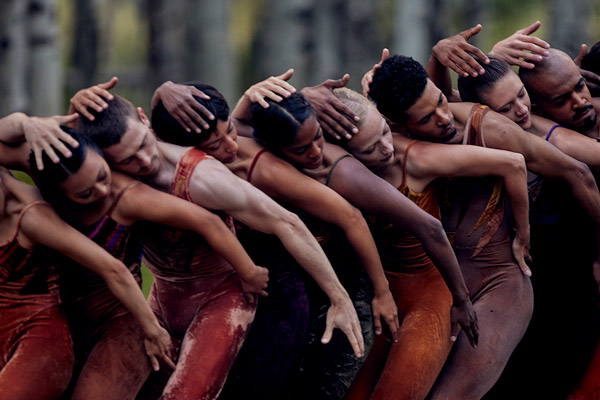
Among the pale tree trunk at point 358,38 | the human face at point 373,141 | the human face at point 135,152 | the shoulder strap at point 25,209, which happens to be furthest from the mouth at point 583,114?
the pale tree trunk at point 358,38

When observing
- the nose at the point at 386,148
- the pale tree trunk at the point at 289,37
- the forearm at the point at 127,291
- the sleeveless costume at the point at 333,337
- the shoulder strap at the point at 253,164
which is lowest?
the pale tree trunk at the point at 289,37

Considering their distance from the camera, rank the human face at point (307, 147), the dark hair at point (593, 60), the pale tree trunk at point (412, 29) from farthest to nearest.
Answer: the pale tree trunk at point (412, 29)
the dark hair at point (593, 60)
the human face at point (307, 147)

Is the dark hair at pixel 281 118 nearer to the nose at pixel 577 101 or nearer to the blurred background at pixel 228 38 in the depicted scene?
the nose at pixel 577 101

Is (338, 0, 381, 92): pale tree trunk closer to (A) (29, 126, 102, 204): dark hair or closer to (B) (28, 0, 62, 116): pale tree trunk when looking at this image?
(B) (28, 0, 62, 116): pale tree trunk

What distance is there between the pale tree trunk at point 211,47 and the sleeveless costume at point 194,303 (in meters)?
9.50

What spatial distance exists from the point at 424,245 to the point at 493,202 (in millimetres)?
561

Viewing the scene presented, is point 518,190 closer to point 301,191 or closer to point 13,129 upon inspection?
point 301,191

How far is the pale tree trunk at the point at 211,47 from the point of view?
13789 mm

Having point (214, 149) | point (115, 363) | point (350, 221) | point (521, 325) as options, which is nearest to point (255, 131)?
point (214, 149)

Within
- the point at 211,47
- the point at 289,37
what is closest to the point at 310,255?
the point at 211,47

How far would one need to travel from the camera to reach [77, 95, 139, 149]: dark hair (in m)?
4.15

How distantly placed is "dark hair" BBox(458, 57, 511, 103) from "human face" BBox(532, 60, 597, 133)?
25 cm

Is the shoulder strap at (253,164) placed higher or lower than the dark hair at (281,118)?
lower

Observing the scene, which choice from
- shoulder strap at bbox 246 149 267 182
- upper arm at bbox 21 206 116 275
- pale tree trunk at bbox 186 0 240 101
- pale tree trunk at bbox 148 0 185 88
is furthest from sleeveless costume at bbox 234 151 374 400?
pale tree trunk at bbox 148 0 185 88
